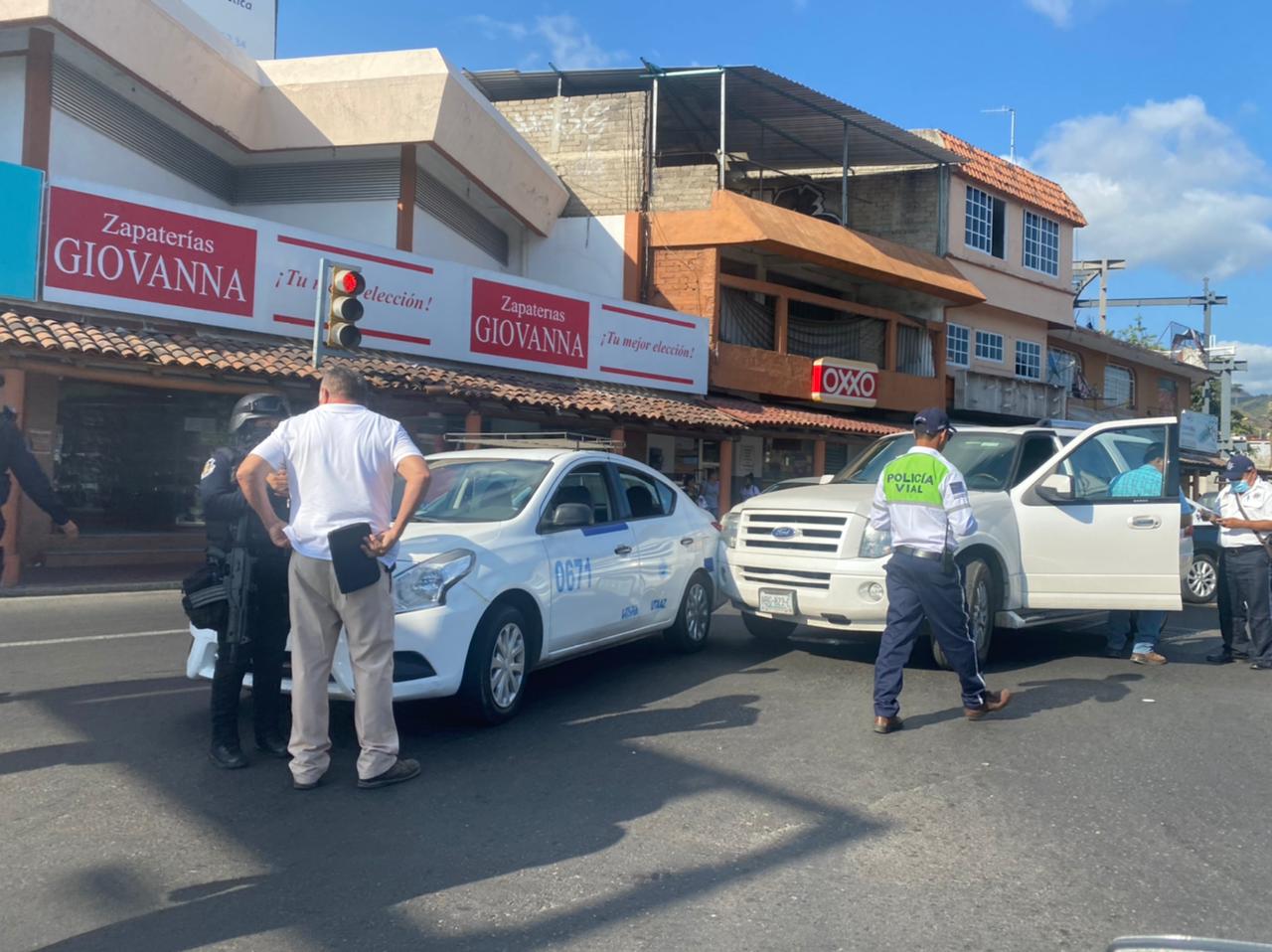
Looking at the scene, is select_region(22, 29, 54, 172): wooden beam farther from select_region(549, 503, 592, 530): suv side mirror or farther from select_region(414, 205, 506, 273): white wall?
select_region(549, 503, 592, 530): suv side mirror

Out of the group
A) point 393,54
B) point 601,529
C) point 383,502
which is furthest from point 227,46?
point 383,502

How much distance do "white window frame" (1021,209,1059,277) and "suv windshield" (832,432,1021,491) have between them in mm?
23148

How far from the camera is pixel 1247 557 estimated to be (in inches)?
333

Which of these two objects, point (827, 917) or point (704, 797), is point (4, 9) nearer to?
point (704, 797)

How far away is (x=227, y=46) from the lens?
59.7ft

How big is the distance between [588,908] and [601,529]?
374 cm

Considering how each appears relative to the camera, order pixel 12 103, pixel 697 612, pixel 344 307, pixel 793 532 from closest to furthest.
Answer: pixel 793 532 → pixel 697 612 → pixel 344 307 → pixel 12 103

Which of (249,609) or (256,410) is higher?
(256,410)

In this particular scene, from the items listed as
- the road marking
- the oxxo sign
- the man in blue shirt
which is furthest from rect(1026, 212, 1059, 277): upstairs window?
the road marking

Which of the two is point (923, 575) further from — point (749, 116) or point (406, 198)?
point (749, 116)

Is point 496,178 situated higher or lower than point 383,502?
higher

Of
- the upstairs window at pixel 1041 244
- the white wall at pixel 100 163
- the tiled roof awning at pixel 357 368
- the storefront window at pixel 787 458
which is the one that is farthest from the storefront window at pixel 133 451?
the upstairs window at pixel 1041 244

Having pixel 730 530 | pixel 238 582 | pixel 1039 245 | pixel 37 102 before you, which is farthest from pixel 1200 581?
pixel 1039 245

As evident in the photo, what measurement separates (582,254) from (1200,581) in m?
14.4
